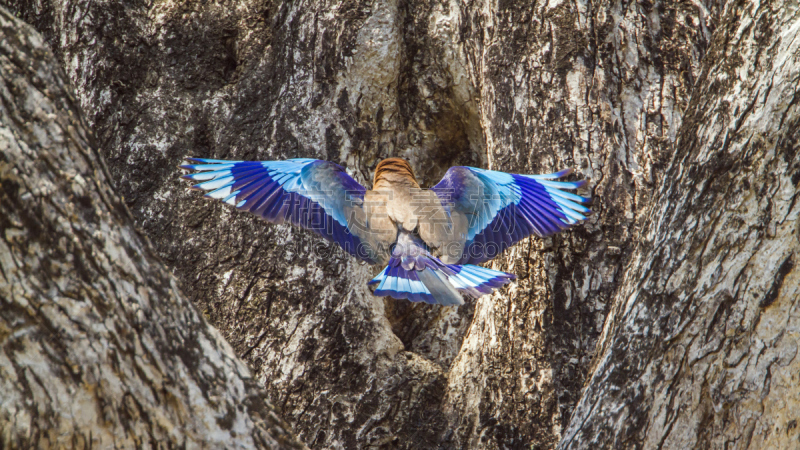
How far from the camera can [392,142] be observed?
348 centimetres

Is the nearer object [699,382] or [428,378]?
[699,382]

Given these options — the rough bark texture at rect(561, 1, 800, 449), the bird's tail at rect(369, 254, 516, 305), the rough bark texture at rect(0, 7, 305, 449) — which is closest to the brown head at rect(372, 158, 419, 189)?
the bird's tail at rect(369, 254, 516, 305)

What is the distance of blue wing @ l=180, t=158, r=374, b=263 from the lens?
10.1ft

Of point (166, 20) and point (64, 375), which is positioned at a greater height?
point (166, 20)

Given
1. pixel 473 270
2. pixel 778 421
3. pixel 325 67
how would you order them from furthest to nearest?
pixel 325 67 → pixel 473 270 → pixel 778 421

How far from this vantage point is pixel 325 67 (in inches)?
129

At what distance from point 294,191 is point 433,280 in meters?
0.82

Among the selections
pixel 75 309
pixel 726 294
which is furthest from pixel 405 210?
pixel 75 309

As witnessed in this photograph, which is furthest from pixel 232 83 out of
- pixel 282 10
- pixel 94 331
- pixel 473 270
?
pixel 94 331

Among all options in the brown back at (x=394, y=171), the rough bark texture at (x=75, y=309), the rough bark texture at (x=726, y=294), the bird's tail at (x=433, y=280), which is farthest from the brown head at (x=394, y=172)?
the rough bark texture at (x=75, y=309)

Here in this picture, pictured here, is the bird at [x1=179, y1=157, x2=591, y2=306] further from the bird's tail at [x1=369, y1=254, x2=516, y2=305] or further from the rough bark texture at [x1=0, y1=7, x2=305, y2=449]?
the rough bark texture at [x1=0, y1=7, x2=305, y2=449]

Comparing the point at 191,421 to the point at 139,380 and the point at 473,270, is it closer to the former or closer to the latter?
the point at 139,380

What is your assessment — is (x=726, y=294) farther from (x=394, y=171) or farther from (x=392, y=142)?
(x=392, y=142)

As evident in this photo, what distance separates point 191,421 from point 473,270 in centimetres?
173
